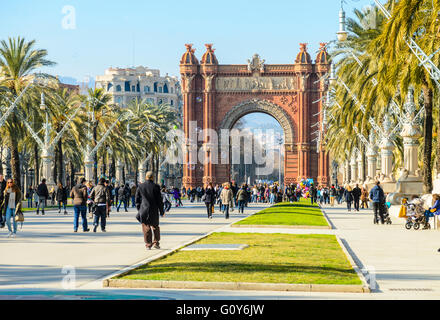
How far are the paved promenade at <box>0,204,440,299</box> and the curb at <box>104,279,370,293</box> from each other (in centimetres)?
20

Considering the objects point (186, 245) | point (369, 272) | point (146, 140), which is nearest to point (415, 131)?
point (186, 245)

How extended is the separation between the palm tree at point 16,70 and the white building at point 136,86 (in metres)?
116

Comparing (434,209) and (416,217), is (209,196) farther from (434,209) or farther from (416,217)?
(434,209)

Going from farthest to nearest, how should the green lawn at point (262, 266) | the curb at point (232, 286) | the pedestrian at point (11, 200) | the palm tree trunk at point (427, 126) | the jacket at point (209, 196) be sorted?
the jacket at point (209, 196) < the palm tree trunk at point (427, 126) < the pedestrian at point (11, 200) < the green lawn at point (262, 266) < the curb at point (232, 286)

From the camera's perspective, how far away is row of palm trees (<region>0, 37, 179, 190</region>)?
142 ft

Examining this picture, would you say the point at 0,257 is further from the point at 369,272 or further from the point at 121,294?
the point at 369,272

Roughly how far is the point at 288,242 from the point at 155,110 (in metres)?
62.0

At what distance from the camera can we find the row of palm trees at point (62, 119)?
142 feet

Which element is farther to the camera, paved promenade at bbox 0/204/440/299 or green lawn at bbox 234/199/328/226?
green lawn at bbox 234/199/328/226

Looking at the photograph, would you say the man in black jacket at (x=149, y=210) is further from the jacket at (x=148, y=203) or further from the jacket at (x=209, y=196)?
the jacket at (x=209, y=196)

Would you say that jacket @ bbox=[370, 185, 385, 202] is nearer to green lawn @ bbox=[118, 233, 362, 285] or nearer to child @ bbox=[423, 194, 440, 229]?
child @ bbox=[423, 194, 440, 229]

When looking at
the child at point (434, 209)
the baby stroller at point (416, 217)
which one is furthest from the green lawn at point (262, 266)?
the baby stroller at point (416, 217)

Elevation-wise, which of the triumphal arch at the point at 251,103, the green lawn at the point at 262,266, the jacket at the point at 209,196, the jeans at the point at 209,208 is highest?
the triumphal arch at the point at 251,103

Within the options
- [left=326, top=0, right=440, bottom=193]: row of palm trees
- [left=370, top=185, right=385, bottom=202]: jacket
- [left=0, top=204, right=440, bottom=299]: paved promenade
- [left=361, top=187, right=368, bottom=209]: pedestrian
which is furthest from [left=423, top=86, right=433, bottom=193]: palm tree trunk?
[left=361, top=187, right=368, bottom=209]: pedestrian
